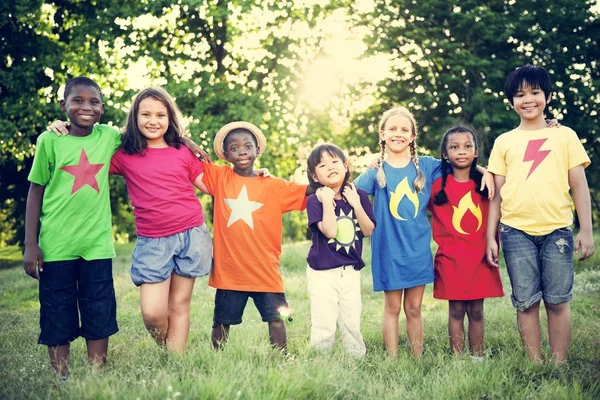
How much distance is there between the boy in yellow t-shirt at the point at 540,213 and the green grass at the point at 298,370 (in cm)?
38

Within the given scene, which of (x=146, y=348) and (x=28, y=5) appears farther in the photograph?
(x=28, y=5)

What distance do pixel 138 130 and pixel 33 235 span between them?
107cm

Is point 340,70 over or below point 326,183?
over

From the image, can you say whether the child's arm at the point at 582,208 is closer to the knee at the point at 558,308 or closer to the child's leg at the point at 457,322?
the knee at the point at 558,308

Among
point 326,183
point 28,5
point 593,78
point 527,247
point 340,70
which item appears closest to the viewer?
point 527,247

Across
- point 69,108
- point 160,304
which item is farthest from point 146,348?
point 69,108

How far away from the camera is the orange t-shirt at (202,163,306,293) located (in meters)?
4.23

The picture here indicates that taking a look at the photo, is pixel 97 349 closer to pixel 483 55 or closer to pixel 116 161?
pixel 116 161

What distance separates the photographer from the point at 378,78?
57.4 feet

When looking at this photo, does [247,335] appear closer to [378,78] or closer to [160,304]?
[160,304]

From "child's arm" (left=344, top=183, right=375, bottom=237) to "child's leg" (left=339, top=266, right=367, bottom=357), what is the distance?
1.08 feet

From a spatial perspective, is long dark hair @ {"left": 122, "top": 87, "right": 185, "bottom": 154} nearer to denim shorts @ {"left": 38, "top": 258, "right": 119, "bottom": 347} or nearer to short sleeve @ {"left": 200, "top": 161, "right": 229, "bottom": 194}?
short sleeve @ {"left": 200, "top": 161, "right": 229, "bottom": 194}

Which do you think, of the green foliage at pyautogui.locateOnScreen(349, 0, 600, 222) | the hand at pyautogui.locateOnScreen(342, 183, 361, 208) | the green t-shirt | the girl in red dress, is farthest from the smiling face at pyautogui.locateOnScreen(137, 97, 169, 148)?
the green foliage at pyautogui.locateOnScreen(349, 0, 600, 222)

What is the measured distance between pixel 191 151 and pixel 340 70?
11.3 m
